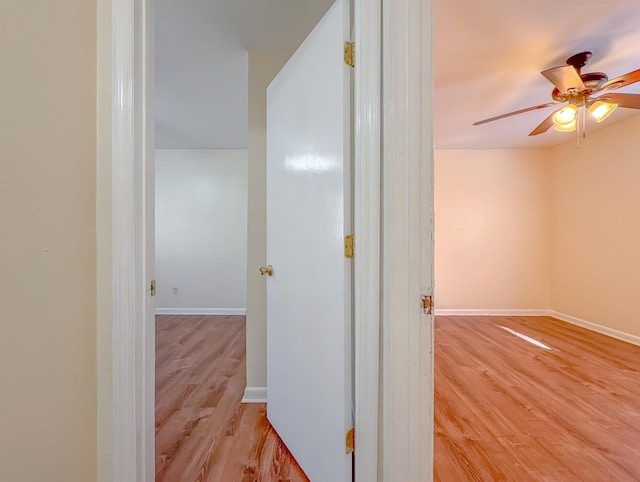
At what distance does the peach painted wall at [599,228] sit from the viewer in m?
3.05

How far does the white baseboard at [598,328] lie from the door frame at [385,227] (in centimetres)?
360

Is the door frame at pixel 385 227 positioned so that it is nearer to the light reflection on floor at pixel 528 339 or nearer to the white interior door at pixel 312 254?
the white interior door at pixel 312 254

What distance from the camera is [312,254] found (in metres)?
1.23

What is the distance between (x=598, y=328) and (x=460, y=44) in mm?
3598

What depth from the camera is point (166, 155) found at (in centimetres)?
438

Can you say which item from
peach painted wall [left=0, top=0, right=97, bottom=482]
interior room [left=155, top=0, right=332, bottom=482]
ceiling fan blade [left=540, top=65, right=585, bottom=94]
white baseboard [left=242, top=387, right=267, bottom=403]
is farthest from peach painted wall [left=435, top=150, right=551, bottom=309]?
peach painted wall [left=0, top=0, right=97, bottom=482]

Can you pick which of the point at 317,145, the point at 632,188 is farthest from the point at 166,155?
the point at 632,188

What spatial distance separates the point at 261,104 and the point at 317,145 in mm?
1029

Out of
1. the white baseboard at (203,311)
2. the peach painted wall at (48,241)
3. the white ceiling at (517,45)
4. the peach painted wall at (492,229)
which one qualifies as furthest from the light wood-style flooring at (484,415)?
the white ceiling at (517,45)

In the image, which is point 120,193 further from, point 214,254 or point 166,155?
point 166,155

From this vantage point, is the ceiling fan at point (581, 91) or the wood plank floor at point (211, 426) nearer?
the wood plank floor at point (211, 426)

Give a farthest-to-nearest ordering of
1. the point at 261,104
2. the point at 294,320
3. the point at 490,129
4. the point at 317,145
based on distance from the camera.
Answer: the point at 490,129 → the point at 261,104 → the point at 294,320 → the point at 317,145

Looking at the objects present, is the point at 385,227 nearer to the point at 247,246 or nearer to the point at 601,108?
the point at 247,246

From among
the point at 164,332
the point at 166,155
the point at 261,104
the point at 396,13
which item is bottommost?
the point at 164,332
